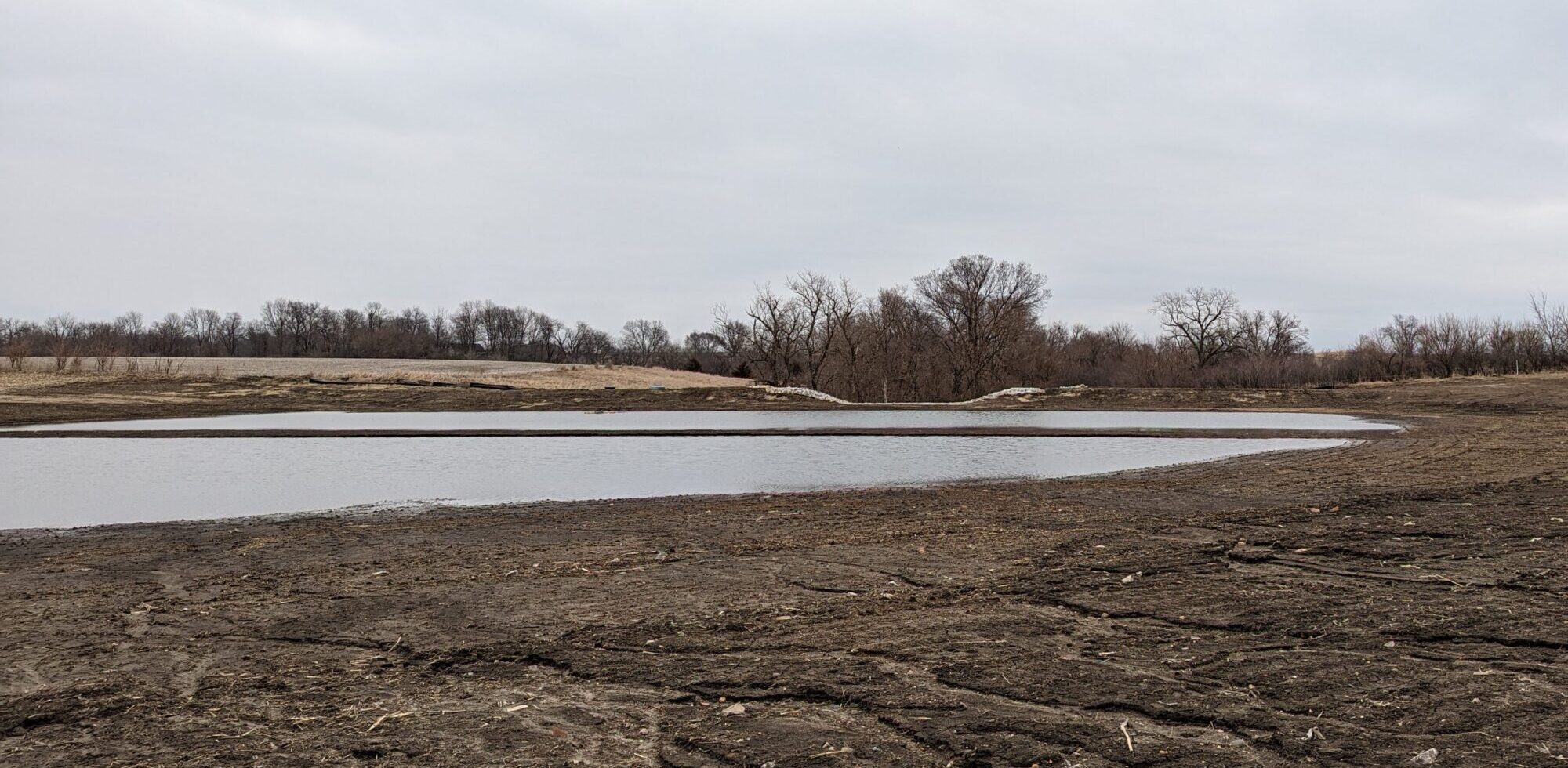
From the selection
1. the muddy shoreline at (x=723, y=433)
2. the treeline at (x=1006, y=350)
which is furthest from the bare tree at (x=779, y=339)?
the muddy shoreline at (x=723, y=433)

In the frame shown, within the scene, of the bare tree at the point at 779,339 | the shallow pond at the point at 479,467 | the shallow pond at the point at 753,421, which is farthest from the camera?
the bare tree at the point at 779,339

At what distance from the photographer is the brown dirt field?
4.01 metres

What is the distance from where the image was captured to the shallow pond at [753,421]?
25.3 m

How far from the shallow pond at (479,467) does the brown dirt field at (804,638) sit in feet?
8.42

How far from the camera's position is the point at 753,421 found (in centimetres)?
2834

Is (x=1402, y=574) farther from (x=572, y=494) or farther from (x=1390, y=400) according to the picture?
(x=1390, y=400)

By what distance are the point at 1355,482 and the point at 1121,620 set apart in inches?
334

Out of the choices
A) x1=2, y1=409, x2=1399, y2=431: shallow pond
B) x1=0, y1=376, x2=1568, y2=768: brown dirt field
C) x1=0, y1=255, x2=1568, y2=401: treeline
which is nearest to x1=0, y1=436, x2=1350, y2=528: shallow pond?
x1=0, y1=376, x2=1568, y2=768: brown dirt field

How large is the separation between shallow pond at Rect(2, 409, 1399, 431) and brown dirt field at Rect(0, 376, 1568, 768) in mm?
15250

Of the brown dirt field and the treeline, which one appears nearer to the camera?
the brown dirt field

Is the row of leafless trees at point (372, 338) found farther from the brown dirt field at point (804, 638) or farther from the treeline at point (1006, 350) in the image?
the brown dirt field at point (804, 638)

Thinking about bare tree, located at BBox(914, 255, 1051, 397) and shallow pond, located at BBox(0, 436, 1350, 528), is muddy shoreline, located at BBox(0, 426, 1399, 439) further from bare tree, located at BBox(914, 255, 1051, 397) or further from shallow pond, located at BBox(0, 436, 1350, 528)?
bare tree, located at BBox(914, 255, 1051, 397)

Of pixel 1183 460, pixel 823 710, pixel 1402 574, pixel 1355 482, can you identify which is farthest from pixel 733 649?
pixel 1183 460

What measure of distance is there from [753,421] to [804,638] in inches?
900
